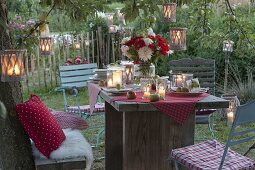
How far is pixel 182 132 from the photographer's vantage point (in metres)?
3.43

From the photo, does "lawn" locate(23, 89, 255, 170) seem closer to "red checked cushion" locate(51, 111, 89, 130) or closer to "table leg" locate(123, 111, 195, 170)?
"red checked cushion" locate(51, 111, 89, 130)

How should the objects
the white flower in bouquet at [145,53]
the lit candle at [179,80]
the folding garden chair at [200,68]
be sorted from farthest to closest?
the folding garden chair at [200,68] < the white flower in bouquet at [145,53] < the lit candle at [179,80]

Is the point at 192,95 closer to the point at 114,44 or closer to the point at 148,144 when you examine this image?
the point at 148,144

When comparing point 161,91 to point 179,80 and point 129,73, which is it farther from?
point 129,73

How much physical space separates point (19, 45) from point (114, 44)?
5.80 metres

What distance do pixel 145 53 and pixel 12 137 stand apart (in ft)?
4.47

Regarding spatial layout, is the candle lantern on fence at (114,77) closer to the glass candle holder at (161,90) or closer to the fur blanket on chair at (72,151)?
the glass candle holder at (161,90)

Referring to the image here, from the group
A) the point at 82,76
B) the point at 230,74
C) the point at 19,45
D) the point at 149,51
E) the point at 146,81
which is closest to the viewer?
the point at 19,45

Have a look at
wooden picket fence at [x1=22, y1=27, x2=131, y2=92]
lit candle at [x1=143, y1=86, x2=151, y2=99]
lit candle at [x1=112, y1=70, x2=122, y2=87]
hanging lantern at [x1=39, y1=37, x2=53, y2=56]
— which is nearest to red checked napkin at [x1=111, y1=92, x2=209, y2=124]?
lit candle at [x1=143, y1=86, x2=151, y2=99]

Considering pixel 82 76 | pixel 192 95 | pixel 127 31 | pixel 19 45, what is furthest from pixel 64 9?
pixel 127 31

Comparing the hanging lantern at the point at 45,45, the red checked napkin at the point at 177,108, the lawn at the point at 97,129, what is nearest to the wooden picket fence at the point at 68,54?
the lawn at the point at 97,129

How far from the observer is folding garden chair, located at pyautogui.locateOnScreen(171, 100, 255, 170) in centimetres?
270

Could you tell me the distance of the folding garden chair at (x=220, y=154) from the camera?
8.86 feet

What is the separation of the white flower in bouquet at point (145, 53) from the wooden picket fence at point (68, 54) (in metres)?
4.60
